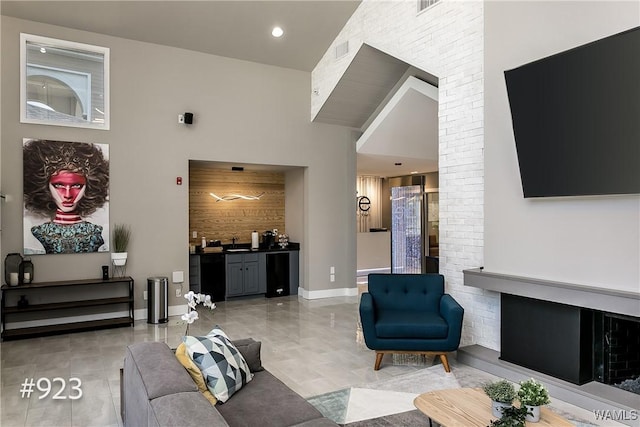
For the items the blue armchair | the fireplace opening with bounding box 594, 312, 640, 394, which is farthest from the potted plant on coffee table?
the fireplace opening with bounding box 594, 312, 640, 394

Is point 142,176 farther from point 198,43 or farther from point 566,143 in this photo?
point 566,143

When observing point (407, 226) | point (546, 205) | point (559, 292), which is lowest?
point (559, 292)

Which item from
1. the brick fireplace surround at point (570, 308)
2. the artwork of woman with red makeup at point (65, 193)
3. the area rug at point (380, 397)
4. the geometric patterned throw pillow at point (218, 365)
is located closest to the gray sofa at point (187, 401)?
the geometric patterned throw pillow at point (218, 365)

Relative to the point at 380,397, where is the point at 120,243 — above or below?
above

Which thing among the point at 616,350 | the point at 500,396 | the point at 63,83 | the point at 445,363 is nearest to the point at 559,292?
the point at 616,350

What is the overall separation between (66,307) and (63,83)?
296 cm

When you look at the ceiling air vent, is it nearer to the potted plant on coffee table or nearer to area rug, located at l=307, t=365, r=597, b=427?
the potted plant on coffee table

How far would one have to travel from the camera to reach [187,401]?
5.97 ft

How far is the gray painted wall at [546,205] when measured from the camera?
10.6 ft

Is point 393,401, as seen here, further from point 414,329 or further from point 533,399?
point 533,399

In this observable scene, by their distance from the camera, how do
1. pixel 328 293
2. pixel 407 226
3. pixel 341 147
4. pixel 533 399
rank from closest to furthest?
pixel 533 399 < pixel 328 293 < pixel 341 147 < pixel 407 226

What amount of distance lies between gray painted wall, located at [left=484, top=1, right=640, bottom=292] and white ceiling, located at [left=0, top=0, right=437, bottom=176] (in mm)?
2219

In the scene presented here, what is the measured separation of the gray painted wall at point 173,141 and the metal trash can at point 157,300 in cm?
26

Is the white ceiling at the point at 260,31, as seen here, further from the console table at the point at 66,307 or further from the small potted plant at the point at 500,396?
the small potted plant at the point at 500,396
